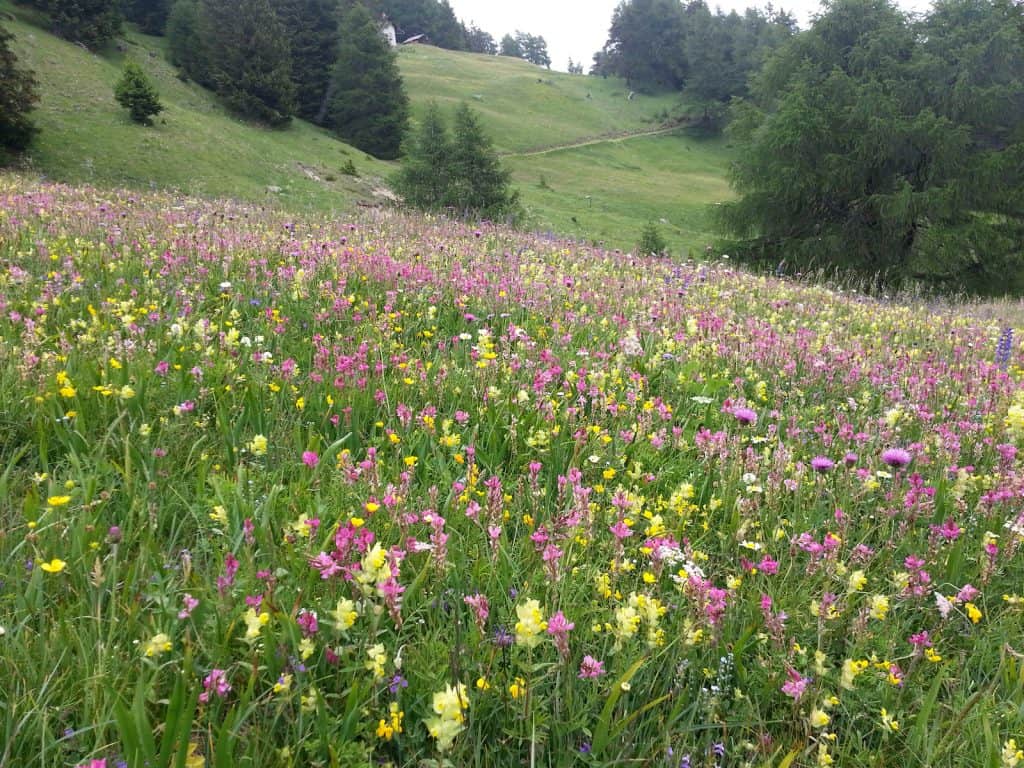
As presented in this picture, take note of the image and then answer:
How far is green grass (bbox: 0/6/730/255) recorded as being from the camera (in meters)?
28.8

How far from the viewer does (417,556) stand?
2211mm

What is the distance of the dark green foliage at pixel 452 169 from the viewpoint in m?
24.3

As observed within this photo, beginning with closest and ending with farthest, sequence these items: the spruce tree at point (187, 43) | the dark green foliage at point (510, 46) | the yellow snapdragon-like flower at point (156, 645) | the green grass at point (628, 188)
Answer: the yellow snapdragon-like flower at point (156, 645) → the green grass at point (628, 188) → the spruce tree at point (187, 43) → the dark green foliage at point (510, 46)

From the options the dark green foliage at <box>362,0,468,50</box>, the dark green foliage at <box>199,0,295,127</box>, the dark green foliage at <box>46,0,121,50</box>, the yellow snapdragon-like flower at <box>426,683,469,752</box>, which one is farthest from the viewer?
the dark green foliage at <box>362,0,468,50</box>

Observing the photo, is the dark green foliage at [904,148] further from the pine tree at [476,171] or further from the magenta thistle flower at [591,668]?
the magenta thistle flower at [591,668]

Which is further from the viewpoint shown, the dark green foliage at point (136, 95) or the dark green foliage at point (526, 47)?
the dark green foliage at point (526, 47)

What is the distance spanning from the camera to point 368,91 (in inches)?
2062

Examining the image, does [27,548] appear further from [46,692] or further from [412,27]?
[412,27]

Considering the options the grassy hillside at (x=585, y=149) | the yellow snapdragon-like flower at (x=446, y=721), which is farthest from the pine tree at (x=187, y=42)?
the yellow snapdragon-like flower at (x=446, y=721)

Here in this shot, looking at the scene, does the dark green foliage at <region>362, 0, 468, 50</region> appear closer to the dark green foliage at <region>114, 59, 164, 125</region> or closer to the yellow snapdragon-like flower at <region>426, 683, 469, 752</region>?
the dark green foliage at <region>114, 59, 164, 125</region>

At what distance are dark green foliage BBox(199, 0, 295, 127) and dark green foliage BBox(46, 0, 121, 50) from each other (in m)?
6.26

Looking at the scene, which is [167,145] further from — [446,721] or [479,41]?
[479,41]

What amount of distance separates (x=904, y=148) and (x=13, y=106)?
Result: 35837 mm

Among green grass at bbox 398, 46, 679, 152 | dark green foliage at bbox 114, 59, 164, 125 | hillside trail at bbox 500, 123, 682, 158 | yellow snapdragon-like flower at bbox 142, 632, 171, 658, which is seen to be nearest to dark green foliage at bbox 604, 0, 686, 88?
green grass at bbox 398, 46, 679, 152
